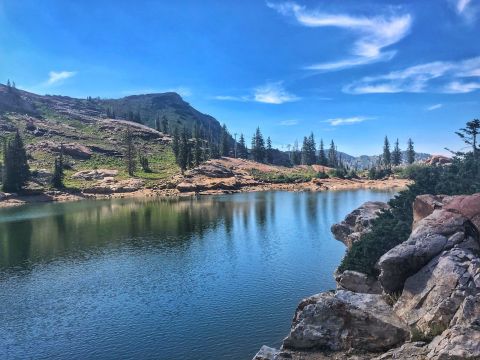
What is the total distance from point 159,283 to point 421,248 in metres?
33.0

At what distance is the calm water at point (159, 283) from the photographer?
35.8 metres

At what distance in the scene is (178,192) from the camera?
170 m

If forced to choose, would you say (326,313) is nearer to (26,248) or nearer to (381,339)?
(381,339)

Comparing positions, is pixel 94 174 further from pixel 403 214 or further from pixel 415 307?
pixel 415 307

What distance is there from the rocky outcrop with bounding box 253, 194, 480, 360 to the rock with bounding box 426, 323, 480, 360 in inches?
1.7

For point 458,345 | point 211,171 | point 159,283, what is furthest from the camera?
point 211,171

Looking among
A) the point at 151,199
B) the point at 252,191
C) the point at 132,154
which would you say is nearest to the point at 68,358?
the point at 151,199


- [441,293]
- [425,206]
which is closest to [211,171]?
[425,206]

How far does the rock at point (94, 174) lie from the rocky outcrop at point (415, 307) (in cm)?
17051

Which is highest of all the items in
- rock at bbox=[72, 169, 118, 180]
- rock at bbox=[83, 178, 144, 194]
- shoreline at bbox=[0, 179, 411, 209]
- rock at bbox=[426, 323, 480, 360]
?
rock at bbox=[72, 169, 118, 180]

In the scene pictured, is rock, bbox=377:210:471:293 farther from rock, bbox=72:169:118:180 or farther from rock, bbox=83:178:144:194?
rock, bbox=72:169:118:180

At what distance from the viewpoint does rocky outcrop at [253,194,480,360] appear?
22156mm

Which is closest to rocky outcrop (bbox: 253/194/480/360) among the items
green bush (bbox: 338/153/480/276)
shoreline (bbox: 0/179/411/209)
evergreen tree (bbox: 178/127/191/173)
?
green bush (bbox: 338/153/480/276)

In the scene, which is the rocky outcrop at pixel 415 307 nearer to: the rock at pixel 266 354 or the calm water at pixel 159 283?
the rock at pixel 266 354
